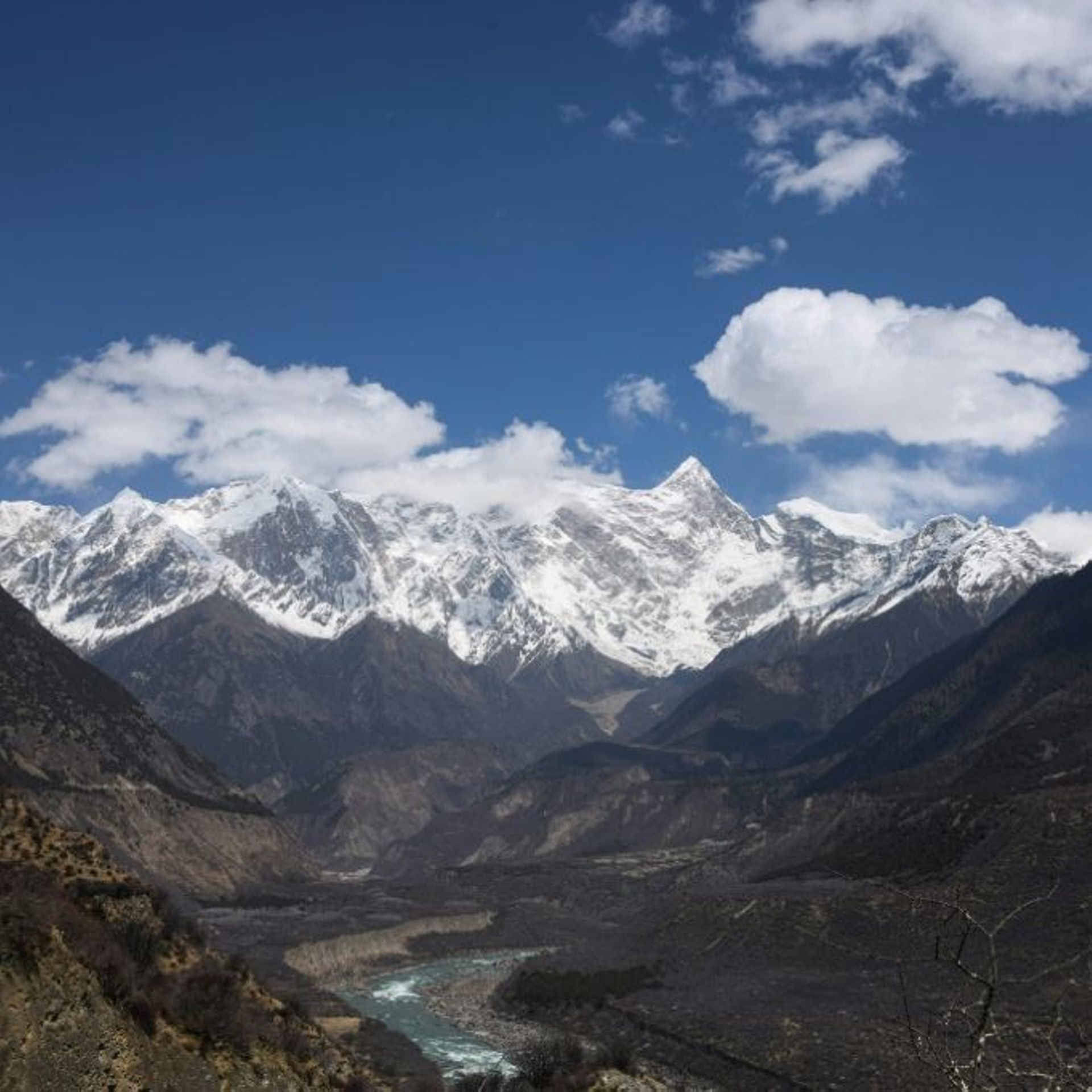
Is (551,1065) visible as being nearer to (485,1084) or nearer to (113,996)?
(485,1084)

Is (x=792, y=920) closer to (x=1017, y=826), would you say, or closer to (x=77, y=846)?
(x=1017, y=826)

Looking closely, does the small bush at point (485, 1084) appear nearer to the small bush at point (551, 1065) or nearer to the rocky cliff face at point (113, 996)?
the small bush at point (551, 1065)

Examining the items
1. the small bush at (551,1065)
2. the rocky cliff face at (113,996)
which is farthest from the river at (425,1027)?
the rocky cliff face at (113,996)

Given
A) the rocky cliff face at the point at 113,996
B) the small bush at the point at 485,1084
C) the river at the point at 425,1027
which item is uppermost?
the rocky cliff face at the point at 113,996

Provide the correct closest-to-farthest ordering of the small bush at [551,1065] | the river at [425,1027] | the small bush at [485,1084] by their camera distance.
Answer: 1. the small bush at [551,1065]
2. the small bush at [485,1084]
3. the river at [425,1027]

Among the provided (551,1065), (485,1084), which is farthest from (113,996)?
(551,1065)

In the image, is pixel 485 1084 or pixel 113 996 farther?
pixel 485 1084

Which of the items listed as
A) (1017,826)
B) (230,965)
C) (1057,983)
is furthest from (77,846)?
(1017,826)

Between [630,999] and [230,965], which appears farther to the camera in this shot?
[630,999]

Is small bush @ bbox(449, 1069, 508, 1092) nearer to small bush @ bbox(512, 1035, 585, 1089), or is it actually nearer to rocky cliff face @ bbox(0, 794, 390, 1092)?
small bush @ bbox(512, 1035, 585, 1089)

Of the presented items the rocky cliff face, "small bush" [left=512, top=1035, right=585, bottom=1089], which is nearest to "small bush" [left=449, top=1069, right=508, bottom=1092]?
"small bush" [left=512, top=1035, right=585, bottom=1089]

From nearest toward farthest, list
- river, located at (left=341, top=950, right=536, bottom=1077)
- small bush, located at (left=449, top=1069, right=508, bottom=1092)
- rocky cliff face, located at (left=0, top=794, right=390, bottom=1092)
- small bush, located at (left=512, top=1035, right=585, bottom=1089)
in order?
1. rocky cliff face, located at (left=0, top=794, right=390, bottom=1092)
2. small bush, located at (left=512, top=1035, right=585, bottom=1089)
3. small bush, located at (left=449, top=1069, right=508, bottom=1092)
4. river, located at (left=341, top=950, right=536, bottom=1077)
